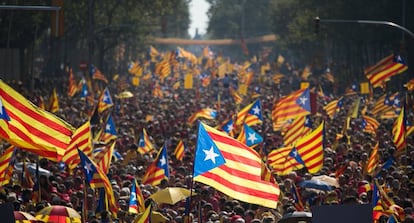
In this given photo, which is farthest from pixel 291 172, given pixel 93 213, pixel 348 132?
pixel 348 132

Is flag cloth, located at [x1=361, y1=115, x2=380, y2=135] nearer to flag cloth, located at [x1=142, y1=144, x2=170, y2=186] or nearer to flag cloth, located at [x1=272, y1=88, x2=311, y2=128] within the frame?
flag cloth, located at [x1=272, y1=88, x2=311, y2=128]

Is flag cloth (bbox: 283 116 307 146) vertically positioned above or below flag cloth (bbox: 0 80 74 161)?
below

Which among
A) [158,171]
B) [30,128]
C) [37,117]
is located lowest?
[158,171]

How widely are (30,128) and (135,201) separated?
213 centimetres

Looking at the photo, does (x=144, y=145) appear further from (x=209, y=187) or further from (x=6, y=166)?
(x=6, y=166)

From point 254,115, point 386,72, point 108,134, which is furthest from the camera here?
point 386,72

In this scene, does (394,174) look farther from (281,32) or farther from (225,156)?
(281,32)

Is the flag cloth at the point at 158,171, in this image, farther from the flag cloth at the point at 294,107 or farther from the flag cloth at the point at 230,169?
the flag cloth at the point at 294,107

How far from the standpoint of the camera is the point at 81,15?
74.6 meters

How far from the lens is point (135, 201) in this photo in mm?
16594

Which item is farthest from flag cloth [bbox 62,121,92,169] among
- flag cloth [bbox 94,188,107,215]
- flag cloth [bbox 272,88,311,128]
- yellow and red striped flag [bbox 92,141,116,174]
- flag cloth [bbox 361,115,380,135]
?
flag cloth [bbox 361,115,380,135]

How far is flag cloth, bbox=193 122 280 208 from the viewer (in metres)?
13.9

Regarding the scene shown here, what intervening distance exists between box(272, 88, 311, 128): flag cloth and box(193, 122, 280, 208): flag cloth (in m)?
14.3

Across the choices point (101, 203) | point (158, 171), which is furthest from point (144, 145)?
point (101, 203)
